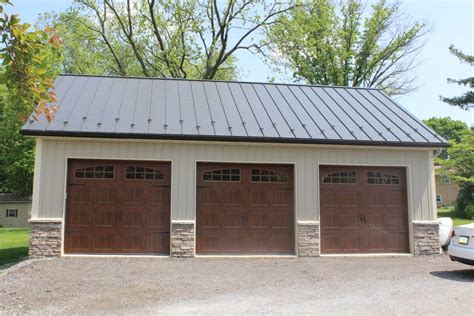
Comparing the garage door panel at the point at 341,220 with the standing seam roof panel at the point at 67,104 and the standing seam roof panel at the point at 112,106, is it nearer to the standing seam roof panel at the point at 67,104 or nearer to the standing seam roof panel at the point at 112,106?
the standing seam roof panel at the point at 112,106

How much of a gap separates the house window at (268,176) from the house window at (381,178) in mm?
2463

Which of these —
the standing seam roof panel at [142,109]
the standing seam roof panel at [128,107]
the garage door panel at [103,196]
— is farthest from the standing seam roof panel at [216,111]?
the garage door panel at [103,196]

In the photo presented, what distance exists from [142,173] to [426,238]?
8.10 m

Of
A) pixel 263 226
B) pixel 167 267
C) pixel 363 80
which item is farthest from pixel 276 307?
pixel 363 80

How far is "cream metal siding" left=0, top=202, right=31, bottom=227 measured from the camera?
3578 centimetres

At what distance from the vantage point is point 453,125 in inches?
2180

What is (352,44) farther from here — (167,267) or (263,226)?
(167,267)

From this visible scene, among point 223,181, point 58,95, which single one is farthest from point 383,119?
point 58,95

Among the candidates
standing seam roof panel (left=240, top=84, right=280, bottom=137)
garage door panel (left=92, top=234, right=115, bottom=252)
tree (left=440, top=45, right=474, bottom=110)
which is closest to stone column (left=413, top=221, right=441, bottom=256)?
standing seam roof panel (left=240, top=84, right=280, bottom=137)

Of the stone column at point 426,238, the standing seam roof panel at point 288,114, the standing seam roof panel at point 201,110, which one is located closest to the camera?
the standing seam roof panel at point 201,110

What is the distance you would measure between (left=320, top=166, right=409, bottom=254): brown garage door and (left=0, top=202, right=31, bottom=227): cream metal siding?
31180mm

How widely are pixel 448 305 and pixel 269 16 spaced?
24.4 m

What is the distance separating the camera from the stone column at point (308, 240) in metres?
11.6

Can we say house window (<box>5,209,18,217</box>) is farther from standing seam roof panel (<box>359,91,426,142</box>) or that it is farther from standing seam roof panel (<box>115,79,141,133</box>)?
standing seam roof panel (<box>359,91,426,142</box>)
